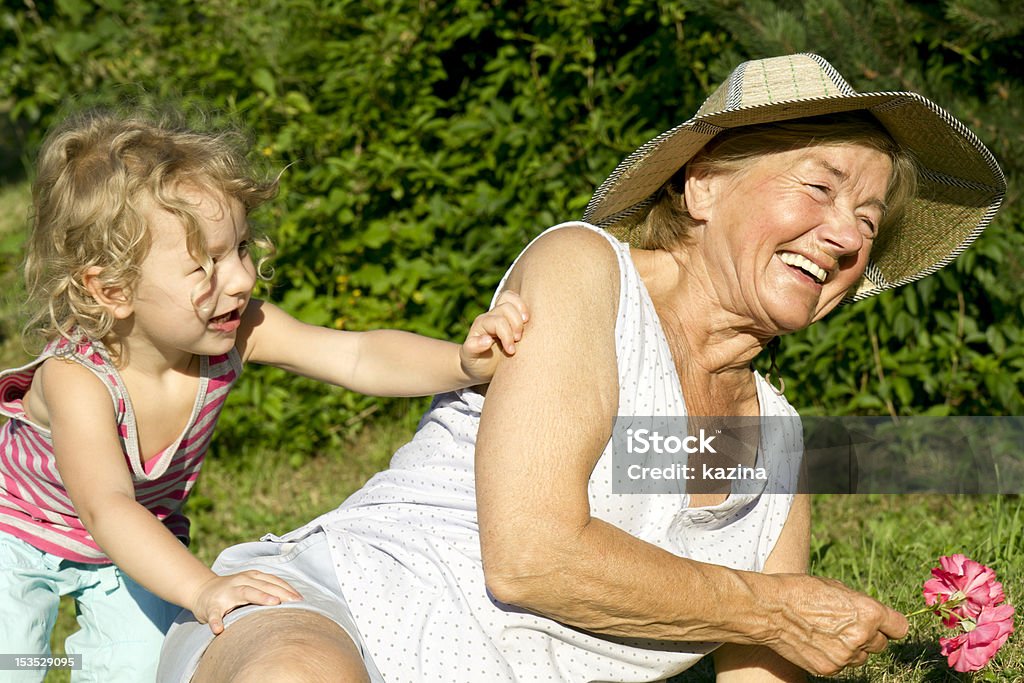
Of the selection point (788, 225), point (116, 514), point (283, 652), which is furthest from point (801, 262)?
point (116, 514)

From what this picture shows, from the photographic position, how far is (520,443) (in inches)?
84.0

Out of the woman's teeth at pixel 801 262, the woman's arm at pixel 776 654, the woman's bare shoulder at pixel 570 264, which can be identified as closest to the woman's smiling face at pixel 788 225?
the woman's teeth at pixel 801 262

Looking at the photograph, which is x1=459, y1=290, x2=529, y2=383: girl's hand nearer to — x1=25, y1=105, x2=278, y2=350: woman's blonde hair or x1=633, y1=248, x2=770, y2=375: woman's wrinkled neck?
x1=633, y1=248, x2=770, y2=375: woman's wrinkled neck

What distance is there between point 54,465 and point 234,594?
0.71 metres

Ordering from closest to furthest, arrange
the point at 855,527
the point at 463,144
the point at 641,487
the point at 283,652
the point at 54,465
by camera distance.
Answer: the point at 283,652 → the point at 641,487 → the point at 54,465 → the point at 855,527 → the point at 463,144

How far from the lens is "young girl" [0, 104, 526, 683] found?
256 centimetres

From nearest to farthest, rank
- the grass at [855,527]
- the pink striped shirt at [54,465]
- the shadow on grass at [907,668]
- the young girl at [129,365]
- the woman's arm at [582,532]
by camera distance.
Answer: the woman's arm at [582,532] → the young girl at [129,365] → the pink striped shirt at [54,465] → the shadow on grass at [907,668] → the grass at [855,527]

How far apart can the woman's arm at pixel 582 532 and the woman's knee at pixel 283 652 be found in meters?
0.29

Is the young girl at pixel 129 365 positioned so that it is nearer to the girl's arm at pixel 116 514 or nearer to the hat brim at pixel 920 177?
the girl's arm at pixel 116 514

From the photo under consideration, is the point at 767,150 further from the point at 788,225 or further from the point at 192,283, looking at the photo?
the point at 192,283

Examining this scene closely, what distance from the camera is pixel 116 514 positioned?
7.98ft

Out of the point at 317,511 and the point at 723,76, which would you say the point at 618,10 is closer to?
the point at 723,76

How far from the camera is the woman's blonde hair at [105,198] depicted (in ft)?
8.58

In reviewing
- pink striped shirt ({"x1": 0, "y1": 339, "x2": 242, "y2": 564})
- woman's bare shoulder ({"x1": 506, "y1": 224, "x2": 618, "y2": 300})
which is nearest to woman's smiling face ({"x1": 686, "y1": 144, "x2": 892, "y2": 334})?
woman's bare shoulder ({"x1": 506, "y1": 224, "x2": 618, "y2": 300})
